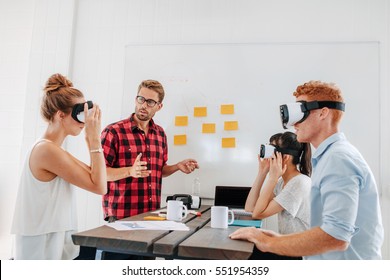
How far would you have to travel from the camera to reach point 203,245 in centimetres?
114

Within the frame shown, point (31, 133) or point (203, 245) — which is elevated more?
point (31, 133)

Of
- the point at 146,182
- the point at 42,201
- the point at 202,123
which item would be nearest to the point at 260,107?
the point at 202,123

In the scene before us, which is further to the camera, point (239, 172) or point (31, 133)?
point (31, 133)

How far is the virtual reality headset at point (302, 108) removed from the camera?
4.27 ft

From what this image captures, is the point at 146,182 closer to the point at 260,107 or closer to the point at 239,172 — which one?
the point at 239,172

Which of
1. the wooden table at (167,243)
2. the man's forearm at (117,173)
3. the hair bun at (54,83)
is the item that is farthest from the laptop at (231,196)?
the hair bun at (54,83)

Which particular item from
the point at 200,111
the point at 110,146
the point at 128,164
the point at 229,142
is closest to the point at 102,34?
the point at 200,111

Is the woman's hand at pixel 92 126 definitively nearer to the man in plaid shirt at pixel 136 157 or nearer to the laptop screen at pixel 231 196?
the man in plaid shirt at pixel 136 157

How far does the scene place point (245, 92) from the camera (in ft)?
8.99

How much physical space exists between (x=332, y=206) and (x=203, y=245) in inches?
17.4

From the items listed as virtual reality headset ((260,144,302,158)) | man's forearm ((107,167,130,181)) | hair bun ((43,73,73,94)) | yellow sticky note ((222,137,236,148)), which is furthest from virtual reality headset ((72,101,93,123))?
yellow sticky note ((222,137,236,148))

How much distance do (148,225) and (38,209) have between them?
45cm

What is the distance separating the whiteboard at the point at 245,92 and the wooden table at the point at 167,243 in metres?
1.43
